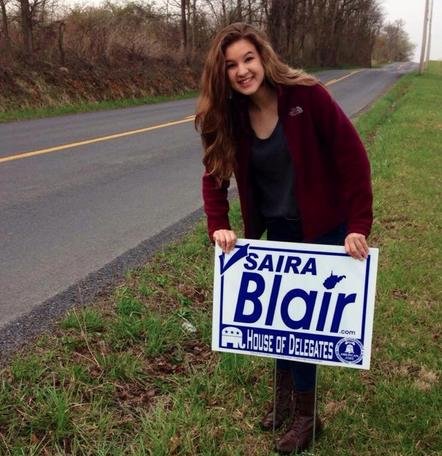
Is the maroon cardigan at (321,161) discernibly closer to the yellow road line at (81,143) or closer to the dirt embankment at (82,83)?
the yellow road line at (81,143)

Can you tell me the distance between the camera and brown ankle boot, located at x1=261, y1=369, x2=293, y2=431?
9.30ft

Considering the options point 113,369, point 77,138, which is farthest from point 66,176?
point 113,369

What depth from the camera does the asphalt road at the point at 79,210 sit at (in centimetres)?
429

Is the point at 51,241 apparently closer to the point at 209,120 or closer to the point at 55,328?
the point at 55,328

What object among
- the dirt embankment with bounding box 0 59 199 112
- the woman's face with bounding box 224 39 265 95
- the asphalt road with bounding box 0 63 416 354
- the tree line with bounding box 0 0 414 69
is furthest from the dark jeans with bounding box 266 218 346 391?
the dirt embankment with bounding box 0 59 199 112

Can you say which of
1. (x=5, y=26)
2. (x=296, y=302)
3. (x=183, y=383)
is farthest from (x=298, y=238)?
(x=5, y=26)

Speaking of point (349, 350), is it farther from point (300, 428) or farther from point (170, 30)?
point (170, 30)

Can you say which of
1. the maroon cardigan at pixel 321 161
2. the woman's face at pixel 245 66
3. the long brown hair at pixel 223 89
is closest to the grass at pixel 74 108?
the long brown hair at pixel 223 89

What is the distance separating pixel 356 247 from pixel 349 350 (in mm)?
437

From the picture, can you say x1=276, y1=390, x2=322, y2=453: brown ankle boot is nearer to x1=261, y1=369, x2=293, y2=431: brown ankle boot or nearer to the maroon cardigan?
x1=261, y1=369, x2=293, y2=431: brown ankle boot

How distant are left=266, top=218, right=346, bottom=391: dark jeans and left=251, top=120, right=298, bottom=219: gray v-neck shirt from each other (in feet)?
0.15

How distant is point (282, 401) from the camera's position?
2.89 metres

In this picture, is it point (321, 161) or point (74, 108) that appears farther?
point (74, 108)

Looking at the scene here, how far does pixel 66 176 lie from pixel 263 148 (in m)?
5.92
